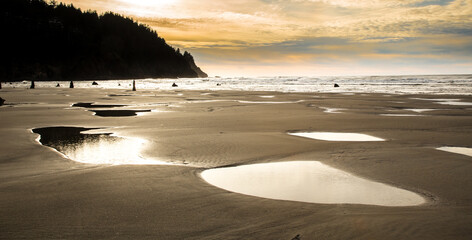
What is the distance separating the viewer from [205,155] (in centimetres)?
531

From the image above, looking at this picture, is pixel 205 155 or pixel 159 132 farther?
pixel 159 132

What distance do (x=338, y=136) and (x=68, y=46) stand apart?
382ft

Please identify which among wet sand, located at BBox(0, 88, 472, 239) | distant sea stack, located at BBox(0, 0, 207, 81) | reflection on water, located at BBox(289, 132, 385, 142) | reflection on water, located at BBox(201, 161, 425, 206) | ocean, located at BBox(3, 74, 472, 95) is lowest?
reflection on water, located at BBox(201, 161, 425, 206)

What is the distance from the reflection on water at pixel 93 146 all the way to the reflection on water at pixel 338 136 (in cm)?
358

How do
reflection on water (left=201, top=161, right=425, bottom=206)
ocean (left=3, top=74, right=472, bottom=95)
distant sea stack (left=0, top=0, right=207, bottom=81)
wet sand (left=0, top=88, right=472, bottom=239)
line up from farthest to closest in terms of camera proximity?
distant sea stack (left=0, top=0, right=207, bottom=81)
ocean (left=3, top=74, right=472, bottom=95)
reflection on water (left=201, top=161, right=425, bottom=206)
wet sand (left=0, top=88, right=472, bottom=239)

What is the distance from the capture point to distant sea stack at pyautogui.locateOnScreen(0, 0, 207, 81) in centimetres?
8965

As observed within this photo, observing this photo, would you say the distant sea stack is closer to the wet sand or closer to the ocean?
the ocean

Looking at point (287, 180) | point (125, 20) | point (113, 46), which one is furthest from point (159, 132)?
point (125, 20)

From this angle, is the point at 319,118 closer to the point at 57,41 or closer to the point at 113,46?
the point at 57,41

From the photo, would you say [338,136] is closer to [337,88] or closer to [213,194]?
[213,194]

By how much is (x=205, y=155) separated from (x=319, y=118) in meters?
5.91

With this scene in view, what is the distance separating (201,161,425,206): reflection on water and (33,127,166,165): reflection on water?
4.37ft

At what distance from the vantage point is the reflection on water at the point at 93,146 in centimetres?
488

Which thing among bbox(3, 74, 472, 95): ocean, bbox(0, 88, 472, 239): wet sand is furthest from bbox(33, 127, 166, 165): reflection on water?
bbox(3, 74, 472, 95): ocean
